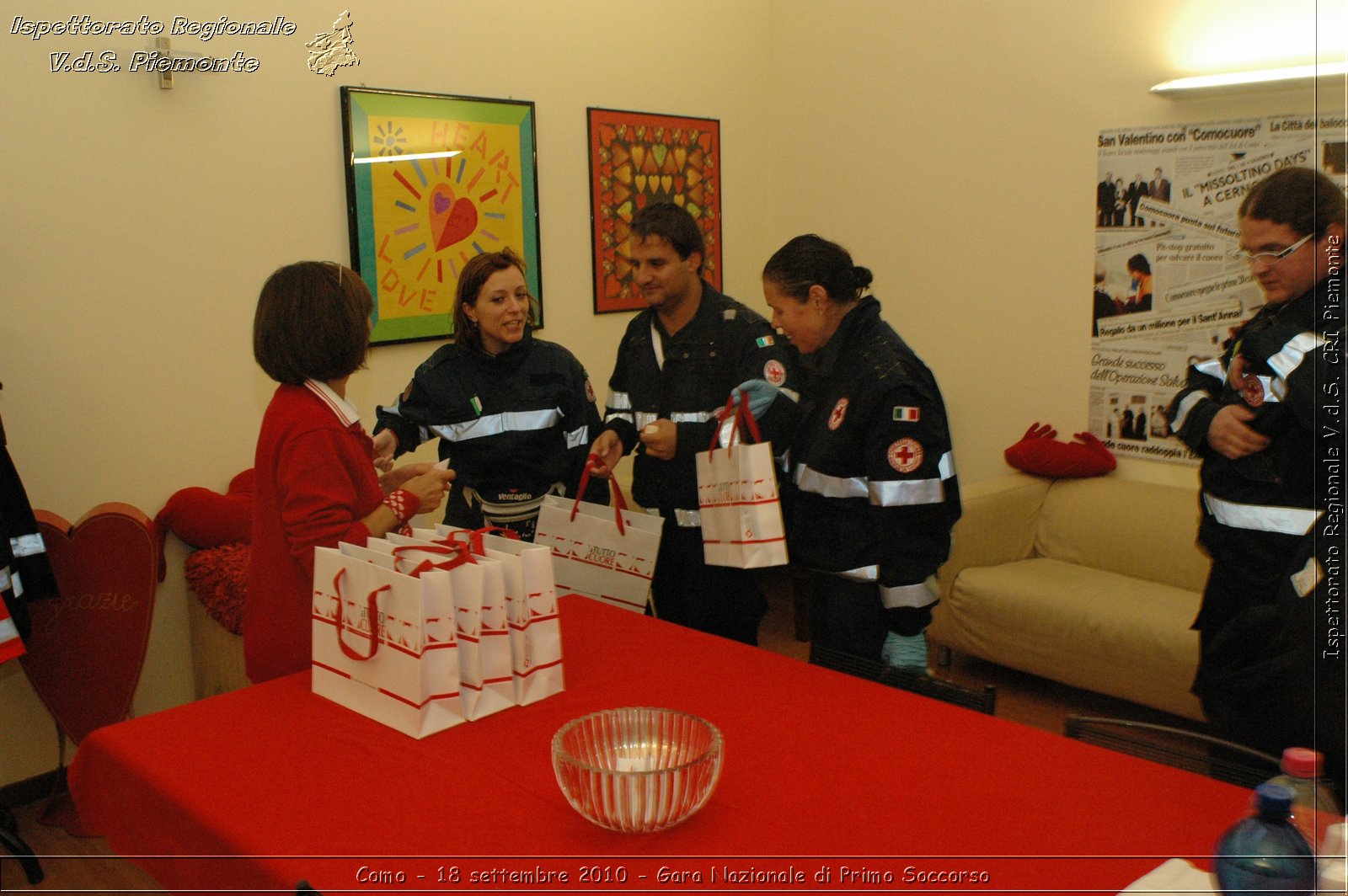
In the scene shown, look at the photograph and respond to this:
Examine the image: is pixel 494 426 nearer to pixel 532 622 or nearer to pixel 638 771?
pixel 532 622

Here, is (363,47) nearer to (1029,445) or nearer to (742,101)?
(742,101)

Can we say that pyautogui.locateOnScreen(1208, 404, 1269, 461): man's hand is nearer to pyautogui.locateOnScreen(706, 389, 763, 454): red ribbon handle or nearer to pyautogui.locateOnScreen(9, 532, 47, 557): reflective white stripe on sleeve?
pyautogui.locateOnScreen(706, 389, 763, 454): red ribbon handle

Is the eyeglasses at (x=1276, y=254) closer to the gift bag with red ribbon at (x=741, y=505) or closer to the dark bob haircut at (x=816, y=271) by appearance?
the dark bob haircut at (x=816, y=271)

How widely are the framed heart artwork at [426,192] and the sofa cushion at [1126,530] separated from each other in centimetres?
262

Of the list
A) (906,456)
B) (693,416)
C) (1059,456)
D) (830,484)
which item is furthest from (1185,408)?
(1059,456)

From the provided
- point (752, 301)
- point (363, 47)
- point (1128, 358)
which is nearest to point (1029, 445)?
point (1128, 358)

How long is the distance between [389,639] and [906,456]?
1.15m

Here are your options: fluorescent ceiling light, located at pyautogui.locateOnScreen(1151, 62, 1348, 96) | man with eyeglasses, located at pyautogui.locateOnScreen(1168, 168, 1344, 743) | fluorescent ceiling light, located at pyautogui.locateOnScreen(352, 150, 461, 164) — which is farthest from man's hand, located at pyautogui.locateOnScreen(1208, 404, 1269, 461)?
fluorescent ceiling light, located at pyautogui.locateOnScreen(352, 150, 461, 164)

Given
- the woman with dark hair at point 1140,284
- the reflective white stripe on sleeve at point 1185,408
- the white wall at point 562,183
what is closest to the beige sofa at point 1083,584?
the white wall at point 562,183

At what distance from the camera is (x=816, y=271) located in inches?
102

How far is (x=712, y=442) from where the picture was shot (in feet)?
9.29

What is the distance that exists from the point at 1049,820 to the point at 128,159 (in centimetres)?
338

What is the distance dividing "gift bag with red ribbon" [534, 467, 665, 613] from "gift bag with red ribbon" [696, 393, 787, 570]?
14 centimetres

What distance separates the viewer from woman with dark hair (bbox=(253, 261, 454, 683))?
6.81 ft
